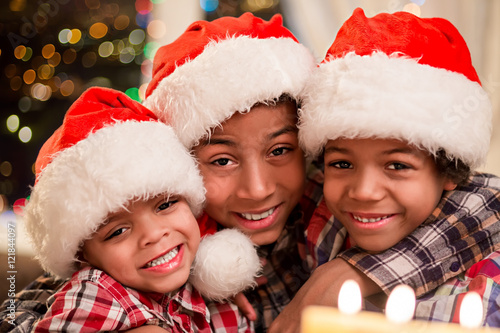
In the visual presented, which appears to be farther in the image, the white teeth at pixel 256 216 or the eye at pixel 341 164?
the white teeth at pixel 256 216

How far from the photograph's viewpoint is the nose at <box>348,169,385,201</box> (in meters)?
1.10

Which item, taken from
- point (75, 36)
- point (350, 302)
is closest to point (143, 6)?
point (75, 36)

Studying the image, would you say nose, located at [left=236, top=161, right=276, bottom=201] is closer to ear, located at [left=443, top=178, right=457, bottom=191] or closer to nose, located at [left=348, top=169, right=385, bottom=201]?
nose, located at [left=348, top=169, right=385, bottom=201]

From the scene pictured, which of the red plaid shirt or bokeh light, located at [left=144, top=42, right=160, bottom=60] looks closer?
the red plaid shirt

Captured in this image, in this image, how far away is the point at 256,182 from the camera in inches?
48.2

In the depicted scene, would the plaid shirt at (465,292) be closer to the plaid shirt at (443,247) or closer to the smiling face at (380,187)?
the plaid shirt at (443,247)

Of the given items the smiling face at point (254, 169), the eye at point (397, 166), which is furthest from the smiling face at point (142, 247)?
the eye at point (397, 166)

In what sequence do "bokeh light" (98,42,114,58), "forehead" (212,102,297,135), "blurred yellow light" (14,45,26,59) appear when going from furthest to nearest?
1. "bokeh light" (98,42,114,58)
2. "blurred yellow light" (14,45,26,59)
3. "forehead" (212,102,297,135)

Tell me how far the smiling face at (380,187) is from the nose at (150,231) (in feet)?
1.44

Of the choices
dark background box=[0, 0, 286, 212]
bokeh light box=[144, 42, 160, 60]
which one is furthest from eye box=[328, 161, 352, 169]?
bokeh light box=[144, 42, 160, 60]

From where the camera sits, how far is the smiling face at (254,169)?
4.02 feet

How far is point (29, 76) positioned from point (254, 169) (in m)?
1.42

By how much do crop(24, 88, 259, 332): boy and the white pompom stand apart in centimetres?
2

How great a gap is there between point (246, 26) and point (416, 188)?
25.2 inches
